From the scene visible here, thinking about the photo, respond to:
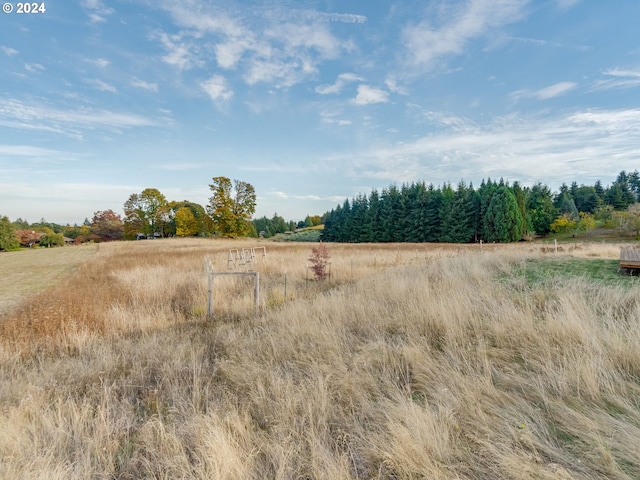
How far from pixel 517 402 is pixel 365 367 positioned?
5.12ft

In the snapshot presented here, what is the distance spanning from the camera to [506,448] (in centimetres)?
205

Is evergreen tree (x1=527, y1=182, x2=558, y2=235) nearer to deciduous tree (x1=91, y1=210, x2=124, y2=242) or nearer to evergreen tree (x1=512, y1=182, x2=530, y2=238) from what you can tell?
evergreen tree (x1=512, y1=182, x2=530, y2=238)

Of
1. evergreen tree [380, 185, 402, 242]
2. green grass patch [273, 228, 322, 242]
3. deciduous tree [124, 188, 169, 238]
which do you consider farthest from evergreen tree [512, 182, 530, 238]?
deciduous tree [124, 188, 169, 238]

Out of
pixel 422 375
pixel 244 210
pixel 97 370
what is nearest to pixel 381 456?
pixel 422 375

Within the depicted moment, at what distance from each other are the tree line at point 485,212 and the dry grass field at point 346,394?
44.4 metres

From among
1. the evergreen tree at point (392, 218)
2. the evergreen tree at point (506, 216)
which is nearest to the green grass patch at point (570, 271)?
the evergreen tree at point (506, 216)

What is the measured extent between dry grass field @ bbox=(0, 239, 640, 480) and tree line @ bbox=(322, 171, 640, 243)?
146 ft

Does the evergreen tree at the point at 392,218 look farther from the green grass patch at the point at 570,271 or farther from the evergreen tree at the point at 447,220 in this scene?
the green grass patch at the point at 570,271

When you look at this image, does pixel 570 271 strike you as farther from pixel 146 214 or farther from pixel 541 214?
pixel 146 214

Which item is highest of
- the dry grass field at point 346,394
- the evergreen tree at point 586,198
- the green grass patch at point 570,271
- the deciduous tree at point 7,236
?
the evergreen tree at point 586,198

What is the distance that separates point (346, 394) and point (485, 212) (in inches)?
1987

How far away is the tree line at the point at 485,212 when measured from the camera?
42719mm

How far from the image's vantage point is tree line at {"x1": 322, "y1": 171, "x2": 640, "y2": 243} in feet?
140

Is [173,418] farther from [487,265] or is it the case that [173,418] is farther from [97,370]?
[487,265]
